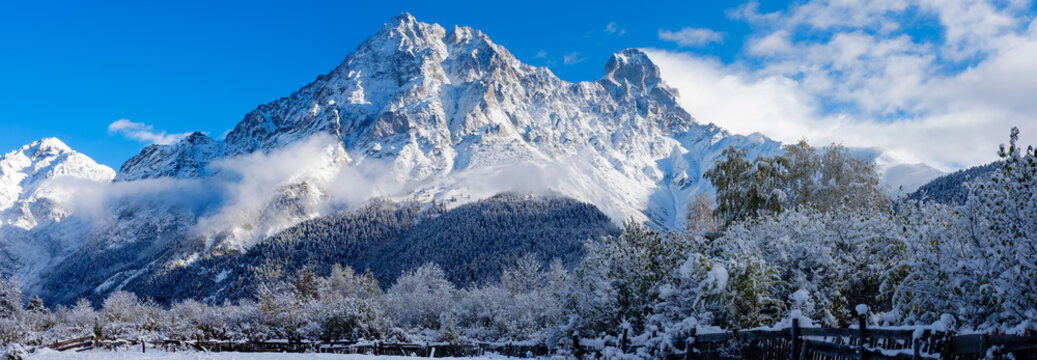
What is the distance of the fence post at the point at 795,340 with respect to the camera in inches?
306

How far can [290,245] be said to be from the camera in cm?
18188

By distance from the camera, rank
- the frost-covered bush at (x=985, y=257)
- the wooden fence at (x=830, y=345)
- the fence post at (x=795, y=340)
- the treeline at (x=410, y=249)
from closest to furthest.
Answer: the wooden fence at (x=830, y=345) → the frost-covered bush at (x=985, y=257) → the fence post at (x=795, y=340) → the treeline at (x=410, y=249)

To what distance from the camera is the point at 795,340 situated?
7.77 meters

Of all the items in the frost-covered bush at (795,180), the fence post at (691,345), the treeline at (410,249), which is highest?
the treeline at (410,249)

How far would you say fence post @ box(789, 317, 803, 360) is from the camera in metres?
7.77

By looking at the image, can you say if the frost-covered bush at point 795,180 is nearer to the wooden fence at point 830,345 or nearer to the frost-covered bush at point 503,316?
the frost-covered bush at point 503,316

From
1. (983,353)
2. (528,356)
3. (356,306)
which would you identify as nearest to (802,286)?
(983,353)

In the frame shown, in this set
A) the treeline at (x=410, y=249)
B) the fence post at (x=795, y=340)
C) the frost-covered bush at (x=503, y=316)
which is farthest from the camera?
the treeline at (x=410, y=249)

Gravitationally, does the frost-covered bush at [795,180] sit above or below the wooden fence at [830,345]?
above

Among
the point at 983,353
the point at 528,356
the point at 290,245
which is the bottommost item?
the point at 528,356

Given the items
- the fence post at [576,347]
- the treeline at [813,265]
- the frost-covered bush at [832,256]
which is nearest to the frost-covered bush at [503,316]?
the treeline at [813,265]

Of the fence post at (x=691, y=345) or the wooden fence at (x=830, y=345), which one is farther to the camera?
the fence post at (x=691, y=345)

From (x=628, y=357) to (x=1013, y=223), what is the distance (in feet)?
21.7

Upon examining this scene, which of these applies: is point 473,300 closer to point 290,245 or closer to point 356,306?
point 356,306
